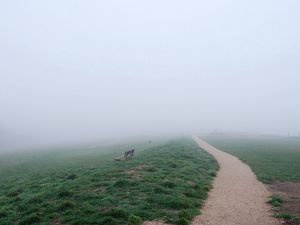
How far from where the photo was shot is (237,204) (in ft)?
59.4

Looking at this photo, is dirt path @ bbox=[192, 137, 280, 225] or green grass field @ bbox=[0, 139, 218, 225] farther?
dirt path @ bbox=[192, 137, 280, 225]

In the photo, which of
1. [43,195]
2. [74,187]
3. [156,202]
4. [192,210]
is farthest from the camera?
[74,187]

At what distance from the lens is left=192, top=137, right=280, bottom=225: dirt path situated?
15188mm

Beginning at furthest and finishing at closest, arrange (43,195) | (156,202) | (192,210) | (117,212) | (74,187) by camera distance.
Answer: (74,187) → (43,195) → (156,202) → (192,210) → (117,212)

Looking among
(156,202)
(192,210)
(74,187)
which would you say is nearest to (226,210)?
(192,210)

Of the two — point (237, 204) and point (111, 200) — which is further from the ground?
point (111, 200)

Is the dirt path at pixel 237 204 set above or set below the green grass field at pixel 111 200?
below

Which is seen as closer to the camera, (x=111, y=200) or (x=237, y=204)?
(x=111, y=200)

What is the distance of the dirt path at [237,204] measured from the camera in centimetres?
1519

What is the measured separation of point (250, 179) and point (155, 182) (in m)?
9.47

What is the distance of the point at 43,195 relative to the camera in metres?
19.2

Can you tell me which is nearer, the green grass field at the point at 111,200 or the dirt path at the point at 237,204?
the green grass field at the point at 111,200

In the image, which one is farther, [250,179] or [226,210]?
[250,179]

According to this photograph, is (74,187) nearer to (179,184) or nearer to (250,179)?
(179,184)
